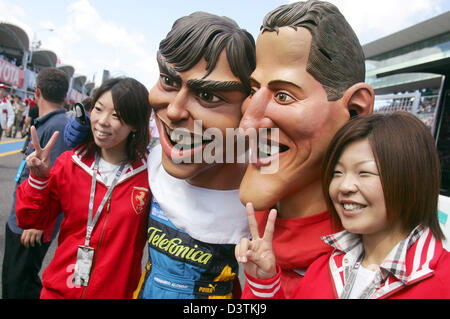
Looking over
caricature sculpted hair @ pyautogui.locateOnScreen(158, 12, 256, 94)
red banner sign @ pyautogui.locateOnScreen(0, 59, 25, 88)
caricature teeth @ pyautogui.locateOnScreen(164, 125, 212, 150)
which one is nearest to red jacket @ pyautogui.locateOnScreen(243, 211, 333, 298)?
caricature teeth @ pyautogui.locateOnScreen(164, 125, 212, 150)

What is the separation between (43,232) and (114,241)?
32.0 inches

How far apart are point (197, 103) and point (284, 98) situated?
422mm

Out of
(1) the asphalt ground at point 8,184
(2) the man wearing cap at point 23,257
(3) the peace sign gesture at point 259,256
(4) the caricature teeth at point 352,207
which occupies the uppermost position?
(4) the caricature teeth at point 352,207

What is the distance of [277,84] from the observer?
1305 mm

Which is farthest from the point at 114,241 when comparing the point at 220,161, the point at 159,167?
the point at 220,161

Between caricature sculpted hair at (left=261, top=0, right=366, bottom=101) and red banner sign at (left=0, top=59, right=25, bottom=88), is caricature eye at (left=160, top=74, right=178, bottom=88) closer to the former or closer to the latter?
caricature sculpted hair at (left=261, top=0, right=366, bottom=101)

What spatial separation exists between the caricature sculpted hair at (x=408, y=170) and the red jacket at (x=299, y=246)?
33 cm

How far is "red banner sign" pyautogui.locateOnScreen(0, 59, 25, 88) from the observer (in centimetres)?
1788

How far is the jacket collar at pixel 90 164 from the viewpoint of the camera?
1.92 metres

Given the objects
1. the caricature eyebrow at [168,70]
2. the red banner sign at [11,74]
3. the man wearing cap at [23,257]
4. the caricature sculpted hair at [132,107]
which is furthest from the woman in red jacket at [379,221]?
the red banner sign at [11,74]

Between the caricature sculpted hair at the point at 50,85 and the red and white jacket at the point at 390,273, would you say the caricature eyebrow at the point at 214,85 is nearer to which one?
the red and white jacket at the point at 390,273

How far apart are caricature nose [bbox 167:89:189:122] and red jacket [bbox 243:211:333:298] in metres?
0.66

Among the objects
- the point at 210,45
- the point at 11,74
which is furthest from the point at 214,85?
the point at 11,74
